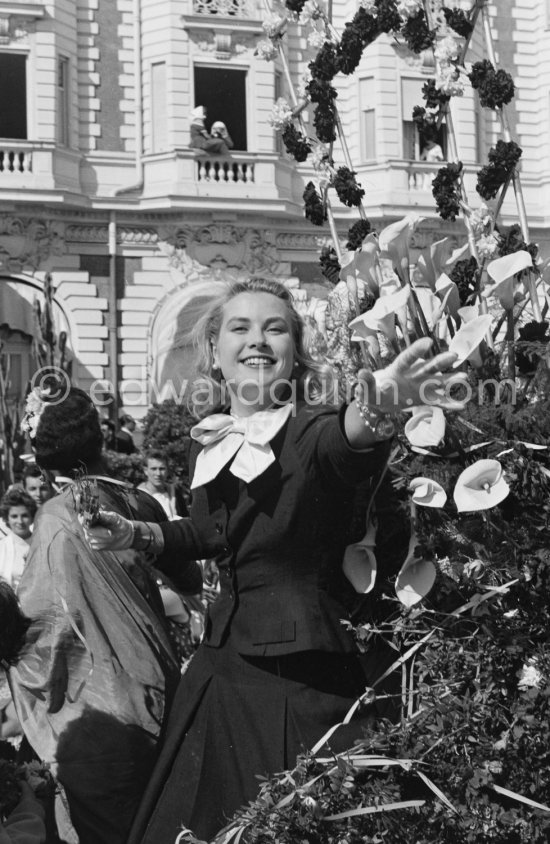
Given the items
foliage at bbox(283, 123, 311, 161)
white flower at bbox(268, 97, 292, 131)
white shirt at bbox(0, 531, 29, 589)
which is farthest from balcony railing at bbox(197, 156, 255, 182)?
foliage at bbox(283, 123, 311, 161)

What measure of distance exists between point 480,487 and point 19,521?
528cm

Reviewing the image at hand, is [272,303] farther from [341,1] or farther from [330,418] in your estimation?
[341,1]

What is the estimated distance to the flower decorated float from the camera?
101 inches

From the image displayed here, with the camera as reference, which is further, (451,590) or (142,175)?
(142,175)

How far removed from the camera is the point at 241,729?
114 inches

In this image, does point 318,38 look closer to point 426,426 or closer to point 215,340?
point 215,340

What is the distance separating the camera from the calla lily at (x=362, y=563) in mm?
2895

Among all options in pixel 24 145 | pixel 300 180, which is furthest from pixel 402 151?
pixel 24 145

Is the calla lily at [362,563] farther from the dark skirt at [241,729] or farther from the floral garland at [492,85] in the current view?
the floral garland at [492,85]

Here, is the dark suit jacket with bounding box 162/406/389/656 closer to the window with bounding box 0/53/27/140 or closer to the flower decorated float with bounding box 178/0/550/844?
the flower decorated float with bounding box 178/0/550/844

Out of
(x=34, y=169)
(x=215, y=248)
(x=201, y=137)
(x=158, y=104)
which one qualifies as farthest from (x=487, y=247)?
(x=158, y=104)

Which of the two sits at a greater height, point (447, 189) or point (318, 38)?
point (318, 38)

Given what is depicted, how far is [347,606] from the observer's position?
295cm

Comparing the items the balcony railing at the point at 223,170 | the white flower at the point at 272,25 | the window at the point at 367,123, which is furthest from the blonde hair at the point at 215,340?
the window at the point at 367,123
